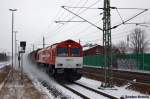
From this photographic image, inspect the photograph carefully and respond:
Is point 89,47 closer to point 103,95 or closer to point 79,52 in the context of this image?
point 79,52

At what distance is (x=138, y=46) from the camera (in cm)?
9844

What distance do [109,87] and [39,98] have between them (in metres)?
6.74

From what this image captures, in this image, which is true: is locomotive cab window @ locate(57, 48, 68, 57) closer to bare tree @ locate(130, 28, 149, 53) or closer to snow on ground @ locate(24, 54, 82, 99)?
snow on ground @ locate(24, 54, 82, 99)

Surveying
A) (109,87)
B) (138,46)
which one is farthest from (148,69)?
(138,46)

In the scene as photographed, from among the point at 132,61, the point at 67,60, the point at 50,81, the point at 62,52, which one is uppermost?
the point at 62,52

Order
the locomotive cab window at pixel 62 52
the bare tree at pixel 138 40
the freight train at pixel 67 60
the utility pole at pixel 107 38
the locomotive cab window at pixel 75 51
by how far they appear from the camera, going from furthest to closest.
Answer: the bare tree at pixel 138 40 < the locomotive cab window at pixel 75 51 < the locomotive cab window at pixel 62 52 < the freight train at pixel 67 60 < the utility pole at pixel 107 38

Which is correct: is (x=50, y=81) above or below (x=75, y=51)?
below

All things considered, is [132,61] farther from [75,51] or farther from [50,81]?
[75,51]

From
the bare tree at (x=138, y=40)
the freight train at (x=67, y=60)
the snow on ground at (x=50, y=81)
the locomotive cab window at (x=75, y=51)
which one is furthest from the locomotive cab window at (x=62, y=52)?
the bare tree at (x=138, y=40)

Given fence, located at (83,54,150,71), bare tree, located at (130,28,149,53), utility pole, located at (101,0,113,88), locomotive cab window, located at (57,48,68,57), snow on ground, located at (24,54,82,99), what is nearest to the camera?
snow on ground, located at (24,54,82,99)

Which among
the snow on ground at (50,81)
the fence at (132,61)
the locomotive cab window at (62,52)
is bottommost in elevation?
the snow on ground at (50,81)

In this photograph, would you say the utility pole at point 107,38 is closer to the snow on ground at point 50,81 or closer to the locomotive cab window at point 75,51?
the snow on ground at point 50,81

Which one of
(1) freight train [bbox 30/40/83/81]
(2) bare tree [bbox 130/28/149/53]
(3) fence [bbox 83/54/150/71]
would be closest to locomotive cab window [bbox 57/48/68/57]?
(1) freight train [bbox 30/40/83/81]

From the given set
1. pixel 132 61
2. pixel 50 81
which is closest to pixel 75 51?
pixel 50 81
